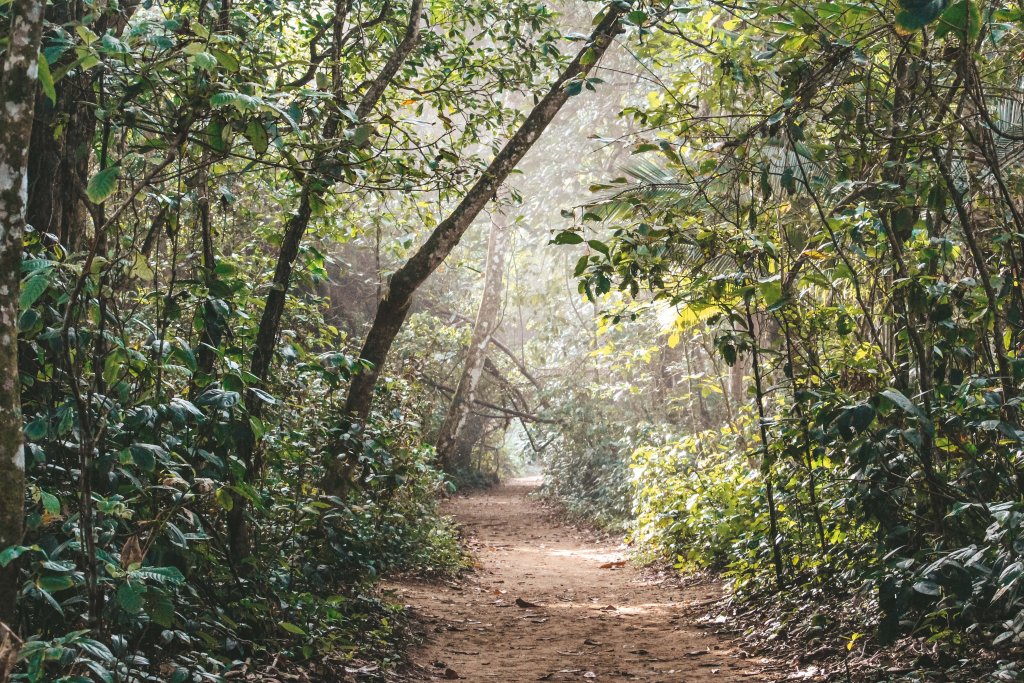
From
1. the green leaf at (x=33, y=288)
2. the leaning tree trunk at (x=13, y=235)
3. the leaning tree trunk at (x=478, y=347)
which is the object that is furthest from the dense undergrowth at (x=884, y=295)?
the leaning tree trunk at (x=478, y=347)

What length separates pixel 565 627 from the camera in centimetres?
716

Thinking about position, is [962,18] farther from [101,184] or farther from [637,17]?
[101,184]

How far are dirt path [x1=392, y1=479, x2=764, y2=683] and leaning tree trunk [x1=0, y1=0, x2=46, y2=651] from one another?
340 centimetres

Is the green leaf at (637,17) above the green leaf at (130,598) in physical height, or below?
above

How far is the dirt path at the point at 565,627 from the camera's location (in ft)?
18.1

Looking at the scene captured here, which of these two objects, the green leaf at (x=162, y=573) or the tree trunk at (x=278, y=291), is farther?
the tree trunk at (x=278, y=291)

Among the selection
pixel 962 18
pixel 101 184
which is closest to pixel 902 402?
pixel 962 18

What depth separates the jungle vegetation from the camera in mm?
3201

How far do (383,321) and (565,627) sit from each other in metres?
3.13

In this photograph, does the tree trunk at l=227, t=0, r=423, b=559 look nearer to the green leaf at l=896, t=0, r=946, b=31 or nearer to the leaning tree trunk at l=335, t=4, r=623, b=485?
the leaning tree trunk at l=335, t=4, r=623, b=485

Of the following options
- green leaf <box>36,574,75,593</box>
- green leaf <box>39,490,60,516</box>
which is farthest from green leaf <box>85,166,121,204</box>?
green leaf <box>36,574,75,593</box>

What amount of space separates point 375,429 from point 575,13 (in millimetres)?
19808

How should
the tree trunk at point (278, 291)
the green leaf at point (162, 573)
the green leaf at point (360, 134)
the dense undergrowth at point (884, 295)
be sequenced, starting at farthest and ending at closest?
the tree trunk at point (278, 291) < the green leaf at point (360, 134) < the dense undergrowth at point (884, 295) < the green leaf at point (162, 573)

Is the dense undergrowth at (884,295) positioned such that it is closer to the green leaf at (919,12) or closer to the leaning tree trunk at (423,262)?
the green leaf at (919,12)
